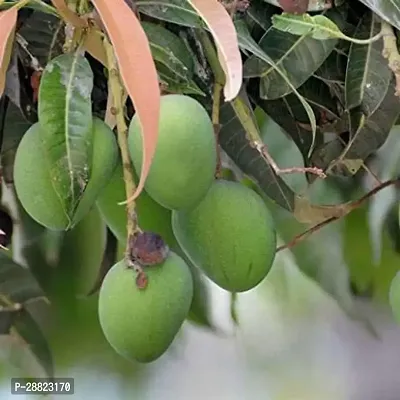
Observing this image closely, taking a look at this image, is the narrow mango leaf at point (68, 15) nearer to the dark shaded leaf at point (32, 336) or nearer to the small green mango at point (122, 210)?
the small green mango at point (122, 210)

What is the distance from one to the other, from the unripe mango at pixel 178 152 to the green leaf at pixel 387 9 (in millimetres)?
111

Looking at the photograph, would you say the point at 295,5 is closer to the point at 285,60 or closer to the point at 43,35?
the point at 285,60

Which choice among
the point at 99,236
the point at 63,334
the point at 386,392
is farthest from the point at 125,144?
the point at 386,392

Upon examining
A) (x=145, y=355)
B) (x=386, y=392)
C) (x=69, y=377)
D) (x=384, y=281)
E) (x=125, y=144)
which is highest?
A: (x=125, y=144)

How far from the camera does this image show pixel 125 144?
0.42 m

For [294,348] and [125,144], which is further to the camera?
[294,348]

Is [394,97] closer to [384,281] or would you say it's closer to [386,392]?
[384,281]

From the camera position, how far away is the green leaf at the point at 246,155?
49 centimetres

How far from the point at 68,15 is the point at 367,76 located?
170mm

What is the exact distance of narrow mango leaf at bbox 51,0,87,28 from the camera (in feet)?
1.29

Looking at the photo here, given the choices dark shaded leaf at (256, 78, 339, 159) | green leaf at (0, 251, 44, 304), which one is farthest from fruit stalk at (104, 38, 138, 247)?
green leaf at (0, 251, 44, 304)

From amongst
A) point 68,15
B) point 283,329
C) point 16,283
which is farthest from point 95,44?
point 283,329

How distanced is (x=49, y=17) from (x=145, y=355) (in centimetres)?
21

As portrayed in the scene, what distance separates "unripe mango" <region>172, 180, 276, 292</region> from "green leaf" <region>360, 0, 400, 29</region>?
117mm
